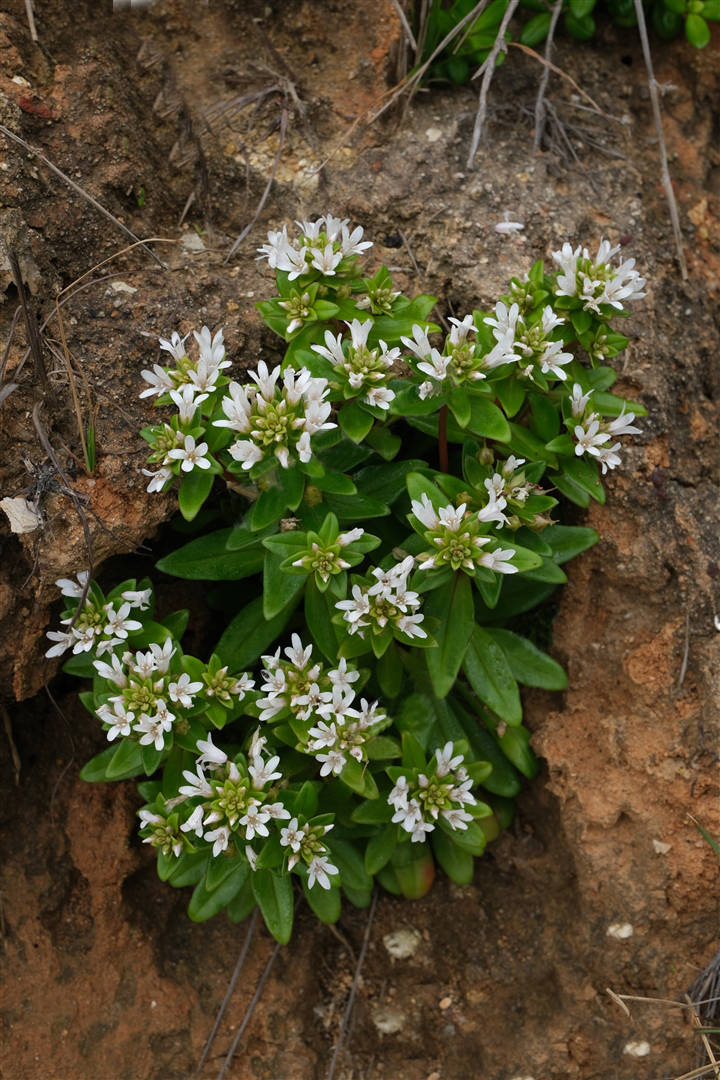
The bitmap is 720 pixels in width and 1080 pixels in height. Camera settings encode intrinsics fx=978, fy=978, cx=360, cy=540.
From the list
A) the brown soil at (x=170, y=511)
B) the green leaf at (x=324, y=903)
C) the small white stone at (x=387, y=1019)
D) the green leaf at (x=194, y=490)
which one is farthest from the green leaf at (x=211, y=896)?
the green leaf at (x=194, y=490)

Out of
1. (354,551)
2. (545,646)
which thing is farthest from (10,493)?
(545,646)

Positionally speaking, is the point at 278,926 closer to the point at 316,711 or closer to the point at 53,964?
the point at 316,711

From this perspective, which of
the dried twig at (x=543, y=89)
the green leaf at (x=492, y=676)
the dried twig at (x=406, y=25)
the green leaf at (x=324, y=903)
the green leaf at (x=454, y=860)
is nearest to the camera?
the green leaf at (x=492, y=676)

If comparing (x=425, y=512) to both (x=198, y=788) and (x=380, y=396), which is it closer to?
(x=380, y=396)

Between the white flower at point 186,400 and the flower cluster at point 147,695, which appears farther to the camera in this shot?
the flower cluster at point 147,695

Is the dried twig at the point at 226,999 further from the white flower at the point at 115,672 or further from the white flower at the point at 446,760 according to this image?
the white flower at the point at 115,672

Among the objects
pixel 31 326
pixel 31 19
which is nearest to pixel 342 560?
pixel 31 326

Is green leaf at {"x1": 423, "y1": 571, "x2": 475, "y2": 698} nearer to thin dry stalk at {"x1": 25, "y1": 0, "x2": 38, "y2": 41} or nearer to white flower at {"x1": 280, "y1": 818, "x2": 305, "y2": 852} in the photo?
white flower at {"x1": 280, "y1": 818, "x2": 305, "y2": 852}
